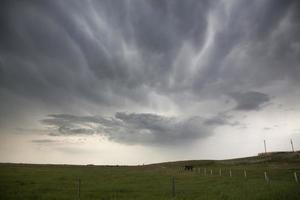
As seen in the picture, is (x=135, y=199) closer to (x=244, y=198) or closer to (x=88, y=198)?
(x=88, y=198)

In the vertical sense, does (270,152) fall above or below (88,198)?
above

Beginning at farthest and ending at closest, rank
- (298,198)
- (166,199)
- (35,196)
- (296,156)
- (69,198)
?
1. (296,156)
2. (35,196)
3. (69,198)
4. (166,199)
5. (298,198)

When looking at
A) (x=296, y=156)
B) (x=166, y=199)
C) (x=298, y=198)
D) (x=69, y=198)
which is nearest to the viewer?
(x=298, y=198)

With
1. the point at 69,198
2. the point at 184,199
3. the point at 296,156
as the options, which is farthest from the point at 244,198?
the point at 296,156

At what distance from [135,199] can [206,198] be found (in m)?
5.78

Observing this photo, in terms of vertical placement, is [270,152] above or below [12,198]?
Result: above

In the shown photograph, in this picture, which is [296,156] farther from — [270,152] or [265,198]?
[265,198]

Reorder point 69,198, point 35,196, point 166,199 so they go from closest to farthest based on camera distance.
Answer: point 166,199, point 69,198, point 35,196

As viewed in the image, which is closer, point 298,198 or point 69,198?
point 298,198

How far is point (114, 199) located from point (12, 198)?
29.4ft

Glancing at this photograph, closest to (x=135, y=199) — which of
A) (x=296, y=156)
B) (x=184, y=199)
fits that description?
(x=184, y=199)

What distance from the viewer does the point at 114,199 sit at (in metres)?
22.9

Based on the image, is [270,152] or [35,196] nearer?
[35,196]

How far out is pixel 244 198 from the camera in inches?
865
